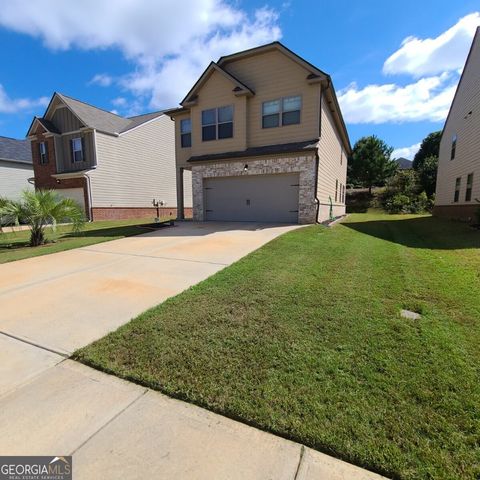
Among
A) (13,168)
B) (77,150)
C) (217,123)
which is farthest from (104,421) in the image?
(13,168)

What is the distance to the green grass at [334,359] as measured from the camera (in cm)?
182

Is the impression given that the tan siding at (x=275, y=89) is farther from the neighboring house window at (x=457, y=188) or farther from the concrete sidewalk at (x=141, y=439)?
the concrete sidewalk at (x=141, y=439)

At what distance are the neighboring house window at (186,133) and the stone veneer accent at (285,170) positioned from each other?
7.01 ft

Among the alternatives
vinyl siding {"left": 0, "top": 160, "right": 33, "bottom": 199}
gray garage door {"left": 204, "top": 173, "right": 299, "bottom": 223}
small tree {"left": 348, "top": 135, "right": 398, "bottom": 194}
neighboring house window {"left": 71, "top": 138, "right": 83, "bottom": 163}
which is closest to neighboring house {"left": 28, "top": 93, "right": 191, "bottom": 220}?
neighboring house window {"left": 71, "top": 138, "right": 83, "bottom": 163}

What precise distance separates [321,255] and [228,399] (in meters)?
4.78

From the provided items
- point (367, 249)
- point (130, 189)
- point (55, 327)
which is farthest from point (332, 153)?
point (55, 327)

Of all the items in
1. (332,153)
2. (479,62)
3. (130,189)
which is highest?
(479,62)

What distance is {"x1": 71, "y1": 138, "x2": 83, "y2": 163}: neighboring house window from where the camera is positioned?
62.1 ft

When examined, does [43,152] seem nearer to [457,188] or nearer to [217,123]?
[217,123]

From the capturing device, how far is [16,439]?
185 cm

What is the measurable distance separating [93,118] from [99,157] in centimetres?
332

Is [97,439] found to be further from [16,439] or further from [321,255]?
[321,255]

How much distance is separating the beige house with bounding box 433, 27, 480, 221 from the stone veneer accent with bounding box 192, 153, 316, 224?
22.8 ft

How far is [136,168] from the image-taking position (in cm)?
2052
